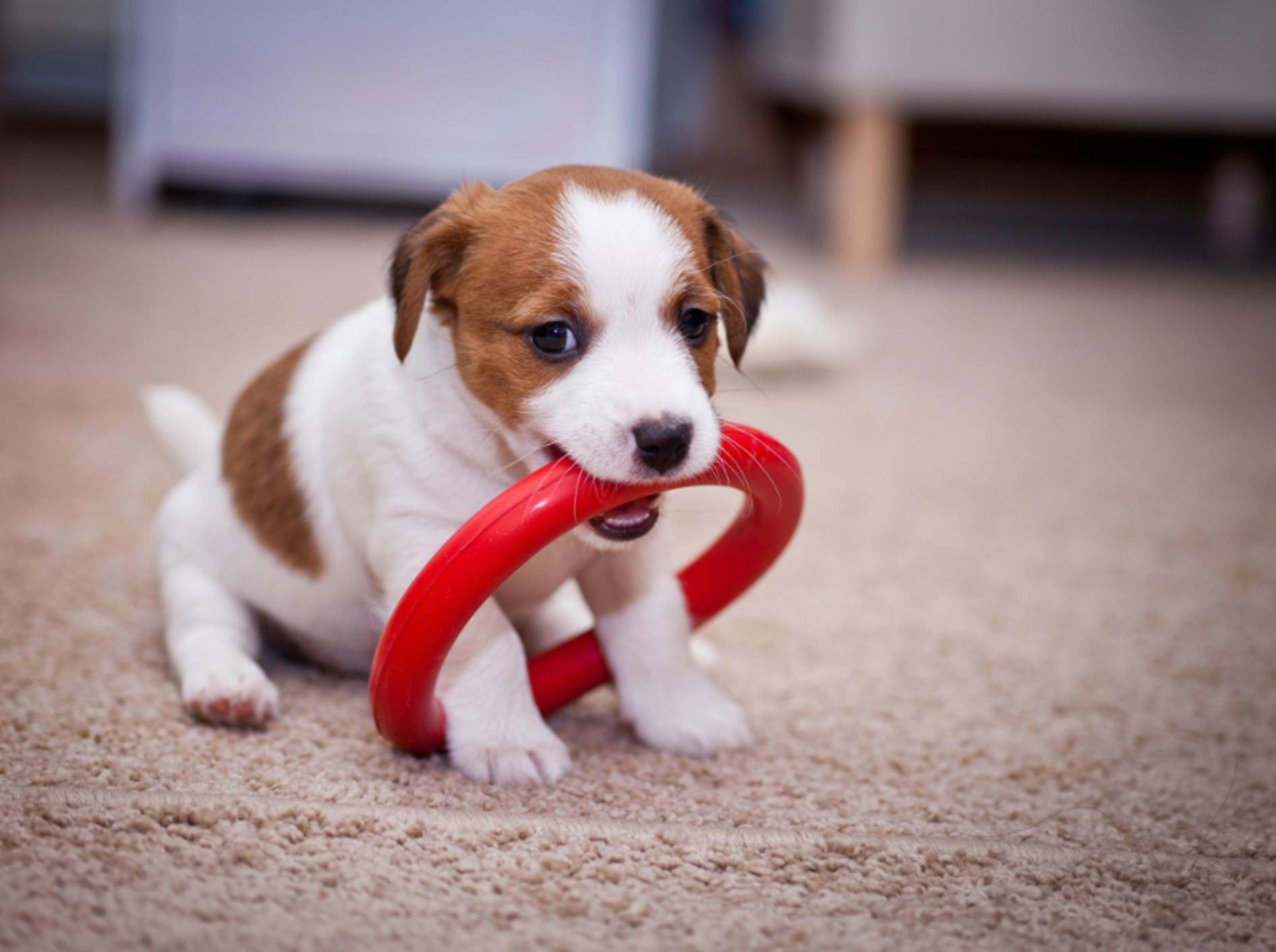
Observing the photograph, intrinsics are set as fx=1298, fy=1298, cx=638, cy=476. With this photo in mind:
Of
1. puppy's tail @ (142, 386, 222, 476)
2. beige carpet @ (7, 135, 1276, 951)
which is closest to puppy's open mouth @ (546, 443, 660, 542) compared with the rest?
beige carpet @ (7, 135, 1276, 951)

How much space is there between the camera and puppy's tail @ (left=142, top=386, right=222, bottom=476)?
1.66 meters

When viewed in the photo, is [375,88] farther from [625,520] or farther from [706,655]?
[625,520]

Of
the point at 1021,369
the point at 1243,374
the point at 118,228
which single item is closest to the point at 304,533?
the point at 1021,369

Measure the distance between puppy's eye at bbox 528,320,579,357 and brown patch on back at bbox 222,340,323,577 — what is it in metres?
0.36

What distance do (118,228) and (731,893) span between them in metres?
3.73

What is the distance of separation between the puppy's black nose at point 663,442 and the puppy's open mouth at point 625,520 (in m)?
0.07

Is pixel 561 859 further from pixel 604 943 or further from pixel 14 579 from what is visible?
pixel 14 579

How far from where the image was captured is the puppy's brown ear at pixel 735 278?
1305 millimetres

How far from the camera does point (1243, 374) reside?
321 centimetres

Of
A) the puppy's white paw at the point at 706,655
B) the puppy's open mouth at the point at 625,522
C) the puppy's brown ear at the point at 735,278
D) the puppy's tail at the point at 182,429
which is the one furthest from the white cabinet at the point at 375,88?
the puppy's open mouth at the point at 625,522

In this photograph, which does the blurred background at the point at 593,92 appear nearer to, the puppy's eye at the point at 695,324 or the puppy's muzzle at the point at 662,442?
the puppy's eye at the point at 695,324

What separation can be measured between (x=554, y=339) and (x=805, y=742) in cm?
52

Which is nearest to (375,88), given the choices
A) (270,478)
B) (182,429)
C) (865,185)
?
(865,185)

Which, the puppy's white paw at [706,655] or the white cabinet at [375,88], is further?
the white cabinet at [375,88]
